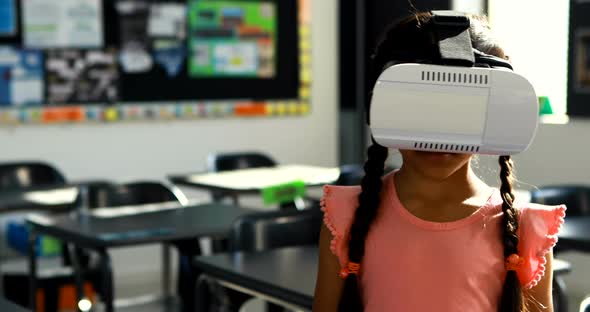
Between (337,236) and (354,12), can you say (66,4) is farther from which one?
(337,236)

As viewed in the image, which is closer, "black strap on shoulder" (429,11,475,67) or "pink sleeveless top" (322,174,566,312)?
"black strap on shoulder" (429,11,475,67)

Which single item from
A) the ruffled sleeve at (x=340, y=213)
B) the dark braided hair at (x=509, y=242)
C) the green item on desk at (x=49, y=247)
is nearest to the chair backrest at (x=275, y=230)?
the ruffled sleeve at (x=340, y=213)

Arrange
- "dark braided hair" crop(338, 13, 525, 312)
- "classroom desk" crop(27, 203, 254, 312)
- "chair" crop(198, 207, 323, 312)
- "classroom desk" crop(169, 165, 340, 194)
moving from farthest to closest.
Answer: "classroom desk" crop(169, 165, 340, 194), "classroom desk" crop(27, 203, 254, 312), "chair" crop(198, 207, 323, 312), "dark braided hair" crop(338, 13, 525, 312)

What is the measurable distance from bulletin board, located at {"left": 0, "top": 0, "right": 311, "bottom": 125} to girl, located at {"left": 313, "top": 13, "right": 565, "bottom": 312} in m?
3.89

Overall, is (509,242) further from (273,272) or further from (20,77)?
(20,77)

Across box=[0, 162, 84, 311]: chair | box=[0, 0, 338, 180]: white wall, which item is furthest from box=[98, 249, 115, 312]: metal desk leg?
box=[0, 0, 338, 180]: white wall

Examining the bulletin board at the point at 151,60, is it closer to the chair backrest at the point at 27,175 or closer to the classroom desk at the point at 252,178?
the chair backrest at the point at 27,175

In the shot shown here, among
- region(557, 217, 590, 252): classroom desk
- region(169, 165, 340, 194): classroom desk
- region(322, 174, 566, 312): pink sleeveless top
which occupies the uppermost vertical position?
region(322, 174, 566, 312): pink sleeveless top

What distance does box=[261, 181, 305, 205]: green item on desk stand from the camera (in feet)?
8.70

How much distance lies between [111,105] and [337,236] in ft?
13.3

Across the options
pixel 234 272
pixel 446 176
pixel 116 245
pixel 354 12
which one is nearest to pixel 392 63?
pixel 446 176

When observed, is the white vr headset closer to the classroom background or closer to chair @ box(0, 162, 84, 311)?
chair @ box(0, 162, 84, 311)

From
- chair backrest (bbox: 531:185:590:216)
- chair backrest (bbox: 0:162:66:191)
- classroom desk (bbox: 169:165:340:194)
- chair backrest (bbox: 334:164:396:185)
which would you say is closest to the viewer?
chair backrest (bbox: 531:185:590:216)

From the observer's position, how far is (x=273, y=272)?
213 cm
